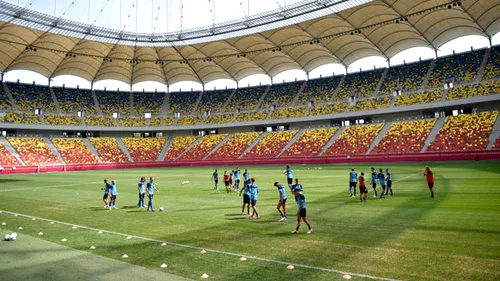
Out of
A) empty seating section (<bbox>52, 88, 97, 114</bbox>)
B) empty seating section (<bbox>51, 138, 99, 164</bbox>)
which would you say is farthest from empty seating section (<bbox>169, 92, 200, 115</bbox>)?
empty seating section (<bbox>51, 138, 99, 164</bbox>)

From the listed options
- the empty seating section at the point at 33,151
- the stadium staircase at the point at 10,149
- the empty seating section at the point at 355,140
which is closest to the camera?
the empty seating section at the point at 355,140

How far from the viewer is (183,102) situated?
78.8 m

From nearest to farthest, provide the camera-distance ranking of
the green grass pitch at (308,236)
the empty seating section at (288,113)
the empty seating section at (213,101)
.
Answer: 1. the green grass pitch at (308,236)
2. the empty seating section at (288,113)
3. the empty seating section at (213,101)

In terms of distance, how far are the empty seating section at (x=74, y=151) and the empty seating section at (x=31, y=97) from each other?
8.60m

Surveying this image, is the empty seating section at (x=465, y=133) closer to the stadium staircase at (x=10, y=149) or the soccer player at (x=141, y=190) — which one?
the soccer player at (x=141, y=190)

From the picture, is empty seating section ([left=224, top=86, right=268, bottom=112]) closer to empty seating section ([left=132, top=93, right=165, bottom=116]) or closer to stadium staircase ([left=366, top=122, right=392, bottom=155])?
empty seating section ([left=132, top=93, right=165, bottom=116])

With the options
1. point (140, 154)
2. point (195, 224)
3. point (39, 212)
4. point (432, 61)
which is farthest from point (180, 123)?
point (195, 224)

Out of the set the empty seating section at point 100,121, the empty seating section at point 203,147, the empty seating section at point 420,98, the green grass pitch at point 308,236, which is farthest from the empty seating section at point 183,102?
the green grass pitch at point 308,236

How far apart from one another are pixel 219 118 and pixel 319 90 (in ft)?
74.4

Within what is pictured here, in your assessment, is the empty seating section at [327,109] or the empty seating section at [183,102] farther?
the empty seating section at [183,102]

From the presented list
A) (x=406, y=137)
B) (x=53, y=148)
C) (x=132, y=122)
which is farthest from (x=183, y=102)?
(x=406, y=137)

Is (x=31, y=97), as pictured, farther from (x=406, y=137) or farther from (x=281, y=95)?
(x=406, y=137)

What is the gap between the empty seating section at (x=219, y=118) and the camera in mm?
70312

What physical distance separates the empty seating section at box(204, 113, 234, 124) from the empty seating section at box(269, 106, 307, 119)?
10125mm
